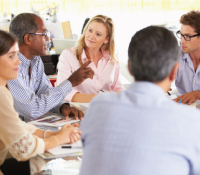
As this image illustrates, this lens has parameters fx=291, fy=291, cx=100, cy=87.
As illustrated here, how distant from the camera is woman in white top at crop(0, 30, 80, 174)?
3.95 feet

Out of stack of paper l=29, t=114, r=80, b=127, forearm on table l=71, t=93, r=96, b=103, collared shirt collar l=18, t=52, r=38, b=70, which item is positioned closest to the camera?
stack of paper l=29, t=114, r=80, b=127

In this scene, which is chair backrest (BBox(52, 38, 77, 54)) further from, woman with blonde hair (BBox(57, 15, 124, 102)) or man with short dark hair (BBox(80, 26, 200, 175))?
man with short dark hair (BBox(80, 26, 200, 175))

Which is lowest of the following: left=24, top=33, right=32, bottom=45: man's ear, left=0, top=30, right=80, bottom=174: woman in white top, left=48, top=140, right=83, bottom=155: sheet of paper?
left=48, top=140, right=83, bottom=155: sheet of paper

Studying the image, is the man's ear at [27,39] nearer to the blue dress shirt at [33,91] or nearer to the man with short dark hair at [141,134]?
the blue dress shirt at [33,91]

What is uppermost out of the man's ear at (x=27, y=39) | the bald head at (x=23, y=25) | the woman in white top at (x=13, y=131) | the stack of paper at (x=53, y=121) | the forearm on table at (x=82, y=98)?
the bald head at (x=23, y=25)

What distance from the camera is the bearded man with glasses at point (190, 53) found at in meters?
2.31

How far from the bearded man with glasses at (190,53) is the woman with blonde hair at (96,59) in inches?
21.1

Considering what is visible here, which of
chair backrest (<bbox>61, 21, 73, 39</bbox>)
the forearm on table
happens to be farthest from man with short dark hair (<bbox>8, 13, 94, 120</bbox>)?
chair backrest (<bbox>61, 21, 73, 39</bbox>)

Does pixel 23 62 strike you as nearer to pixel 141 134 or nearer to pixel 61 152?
pixel 61 152

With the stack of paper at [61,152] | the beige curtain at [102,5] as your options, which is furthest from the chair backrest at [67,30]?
the beige curtain at [102,5]

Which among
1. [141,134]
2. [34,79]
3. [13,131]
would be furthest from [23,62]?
[141,134]

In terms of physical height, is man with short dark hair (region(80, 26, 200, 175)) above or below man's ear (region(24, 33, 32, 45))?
below

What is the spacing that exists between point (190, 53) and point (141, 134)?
6.20ft

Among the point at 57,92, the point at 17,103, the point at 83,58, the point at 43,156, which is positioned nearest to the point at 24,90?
the point at 17,103
